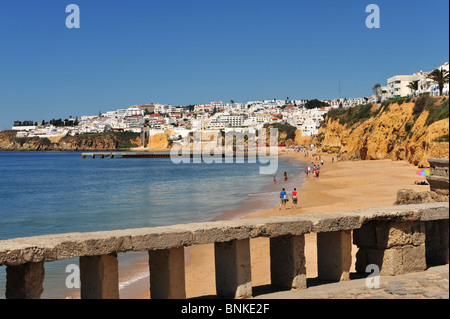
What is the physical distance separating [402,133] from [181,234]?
4475 centimetres

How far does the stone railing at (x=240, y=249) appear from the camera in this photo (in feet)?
16.9

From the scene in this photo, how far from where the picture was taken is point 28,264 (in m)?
5.08

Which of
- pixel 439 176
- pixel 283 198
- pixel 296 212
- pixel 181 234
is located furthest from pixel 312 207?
pixel 181 234

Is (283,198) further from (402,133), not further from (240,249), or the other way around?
(402,133)

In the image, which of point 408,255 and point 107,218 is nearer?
point 408,255

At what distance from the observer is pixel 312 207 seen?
76.8ft

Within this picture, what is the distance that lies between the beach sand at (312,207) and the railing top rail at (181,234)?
4105mm
